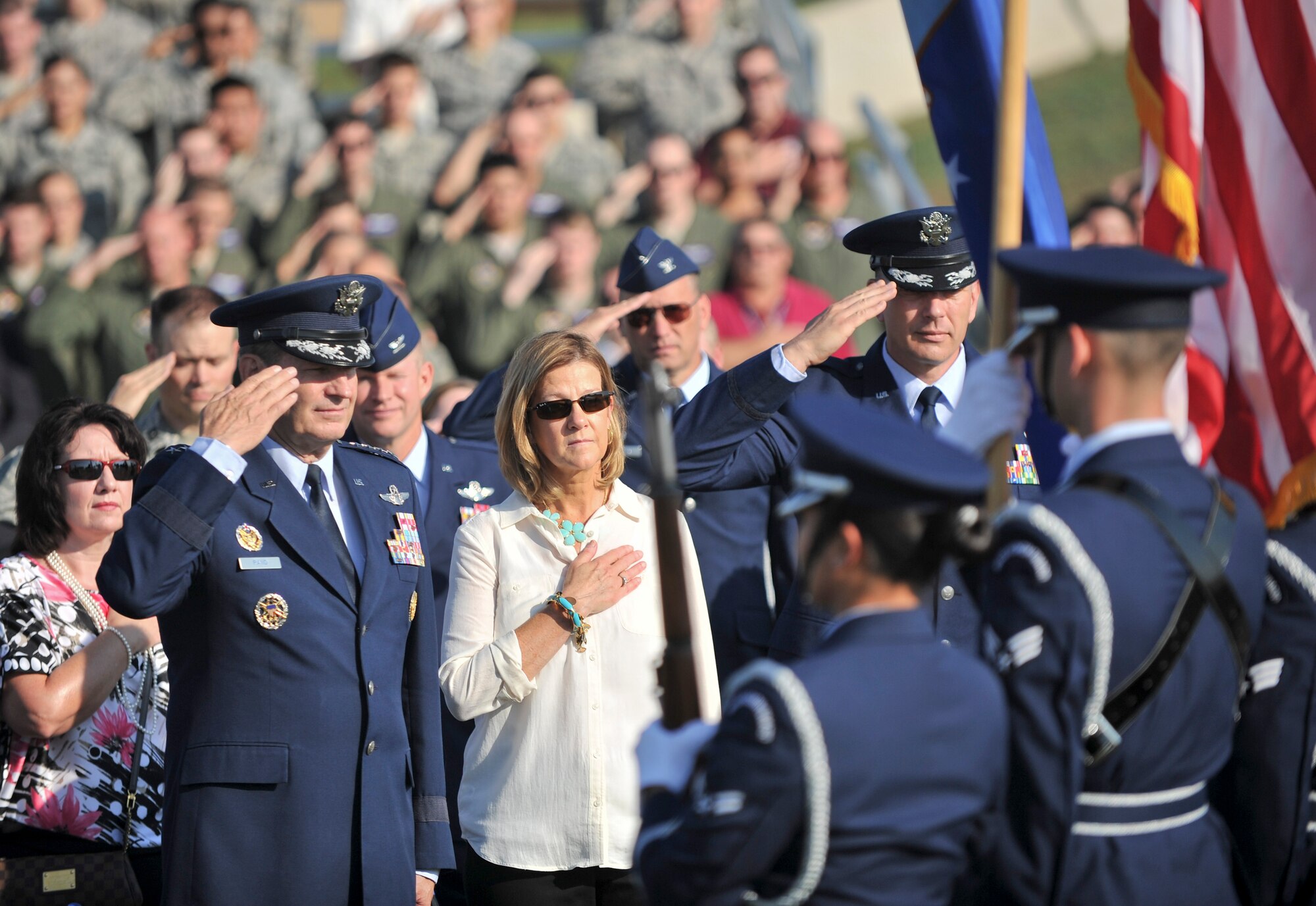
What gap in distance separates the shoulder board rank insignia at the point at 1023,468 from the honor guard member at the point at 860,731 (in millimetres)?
1950

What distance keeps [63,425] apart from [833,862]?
2985 mm

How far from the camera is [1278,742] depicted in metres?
3.24

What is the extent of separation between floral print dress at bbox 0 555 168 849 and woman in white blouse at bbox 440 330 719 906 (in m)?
1.02

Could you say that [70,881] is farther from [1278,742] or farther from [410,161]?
[410,161]

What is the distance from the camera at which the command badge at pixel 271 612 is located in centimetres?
389

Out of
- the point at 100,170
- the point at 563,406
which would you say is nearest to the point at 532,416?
the point at 563,406

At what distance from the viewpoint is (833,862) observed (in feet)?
8.61

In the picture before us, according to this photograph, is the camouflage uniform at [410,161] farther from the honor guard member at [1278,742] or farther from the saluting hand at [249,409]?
the honor guard member at [1278,742]

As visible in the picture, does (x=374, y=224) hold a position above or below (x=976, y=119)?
above

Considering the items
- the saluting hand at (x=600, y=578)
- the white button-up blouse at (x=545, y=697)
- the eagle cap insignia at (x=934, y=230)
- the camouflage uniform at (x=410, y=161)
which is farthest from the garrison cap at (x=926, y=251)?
the camouflage uniform at (x=410, y=161)

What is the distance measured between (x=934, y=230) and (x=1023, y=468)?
72 cm

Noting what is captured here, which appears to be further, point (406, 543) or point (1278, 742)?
point (406, 543)

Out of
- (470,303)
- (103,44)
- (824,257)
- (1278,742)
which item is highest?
(103,44)

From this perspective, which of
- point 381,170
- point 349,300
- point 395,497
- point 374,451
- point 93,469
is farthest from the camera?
point 381,170
